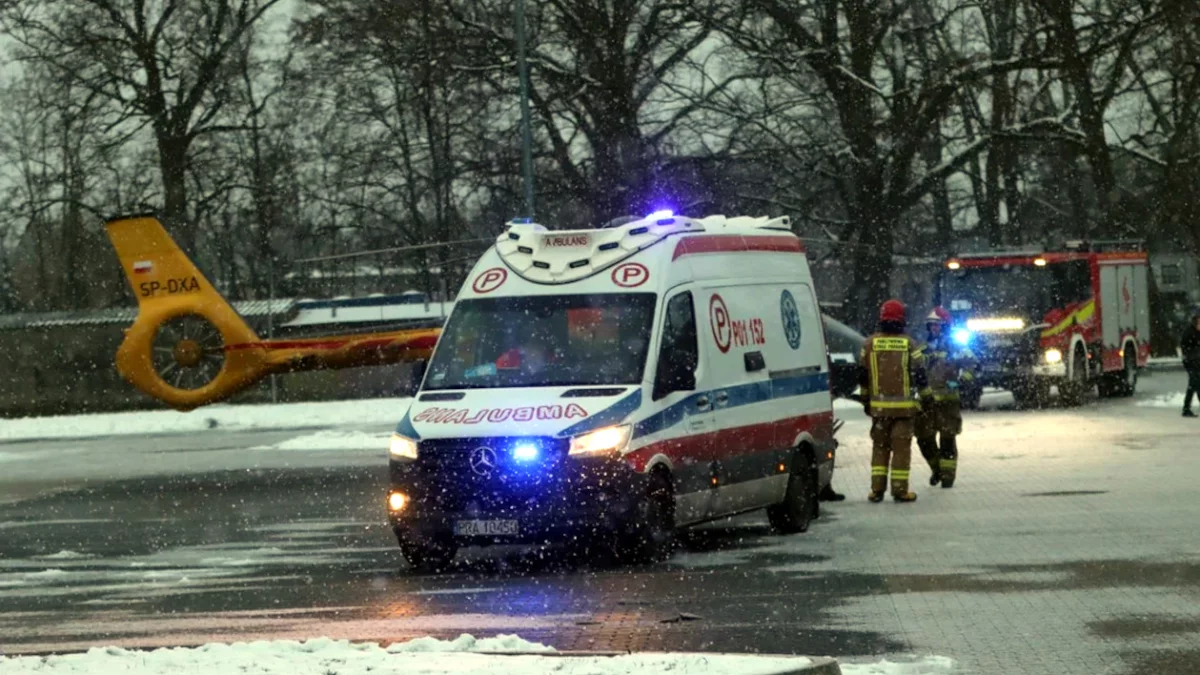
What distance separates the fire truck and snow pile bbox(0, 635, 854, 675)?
25.4m

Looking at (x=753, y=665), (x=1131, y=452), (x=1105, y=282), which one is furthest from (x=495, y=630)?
(x=1105, y=282)

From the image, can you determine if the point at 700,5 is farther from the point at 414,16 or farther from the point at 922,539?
the point at 922,539

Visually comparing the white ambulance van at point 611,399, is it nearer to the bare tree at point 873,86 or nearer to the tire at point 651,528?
the tire at point 651,528

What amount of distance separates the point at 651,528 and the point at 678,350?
4.42ft

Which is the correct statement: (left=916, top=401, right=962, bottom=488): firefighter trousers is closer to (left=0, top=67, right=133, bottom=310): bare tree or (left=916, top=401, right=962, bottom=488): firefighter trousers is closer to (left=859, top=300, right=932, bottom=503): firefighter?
(left=859, top=300, right=932, bottom=503): firefighter

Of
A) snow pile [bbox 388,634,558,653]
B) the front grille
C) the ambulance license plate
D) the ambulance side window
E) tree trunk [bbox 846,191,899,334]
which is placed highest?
tree trunk [bbox 846,191,899,334]

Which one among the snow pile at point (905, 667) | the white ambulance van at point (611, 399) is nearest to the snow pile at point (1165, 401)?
the white ambulance van at point (611, 399)

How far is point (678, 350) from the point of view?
14.3 meters

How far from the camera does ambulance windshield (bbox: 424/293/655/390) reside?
14.2 meters

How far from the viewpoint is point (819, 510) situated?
697 inches

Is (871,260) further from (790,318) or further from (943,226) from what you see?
(790,318)

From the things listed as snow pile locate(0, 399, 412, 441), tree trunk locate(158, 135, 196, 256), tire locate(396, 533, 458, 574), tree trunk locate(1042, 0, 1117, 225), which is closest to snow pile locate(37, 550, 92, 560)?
tire locate(396, 533, 458, 574)

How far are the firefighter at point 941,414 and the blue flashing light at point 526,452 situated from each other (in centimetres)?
662

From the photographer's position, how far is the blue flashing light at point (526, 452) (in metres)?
13.4
